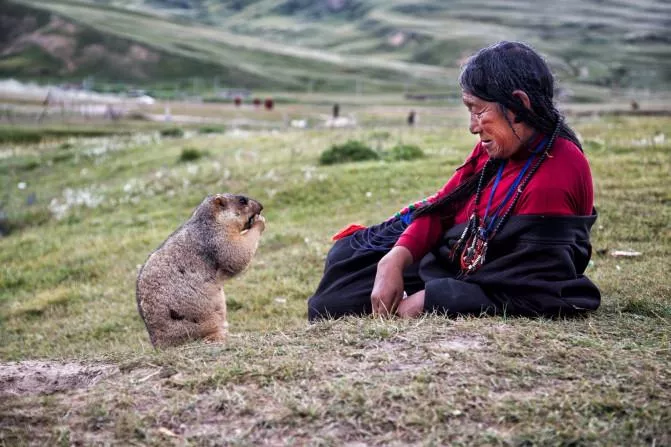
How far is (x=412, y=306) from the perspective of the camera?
20.4 feet

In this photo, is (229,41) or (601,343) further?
(229,41)

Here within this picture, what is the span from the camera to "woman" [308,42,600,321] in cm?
575

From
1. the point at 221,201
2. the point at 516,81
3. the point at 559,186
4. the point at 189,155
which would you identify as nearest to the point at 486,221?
the point at 559,186

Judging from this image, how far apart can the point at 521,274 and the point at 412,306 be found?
937 mm

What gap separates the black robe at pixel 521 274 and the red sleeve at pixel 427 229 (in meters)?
0.10

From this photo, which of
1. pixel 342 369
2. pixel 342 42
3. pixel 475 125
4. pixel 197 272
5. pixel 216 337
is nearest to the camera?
pixel 342 369

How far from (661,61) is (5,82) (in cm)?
9153

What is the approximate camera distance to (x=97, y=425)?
4.55 meters

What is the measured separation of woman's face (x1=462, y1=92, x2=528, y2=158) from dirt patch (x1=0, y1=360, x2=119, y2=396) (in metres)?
3.27

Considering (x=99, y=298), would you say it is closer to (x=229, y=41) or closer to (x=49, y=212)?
(x=49, y=212)

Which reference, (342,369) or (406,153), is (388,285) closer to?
(342,369)

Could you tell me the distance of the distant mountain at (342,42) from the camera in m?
98.5

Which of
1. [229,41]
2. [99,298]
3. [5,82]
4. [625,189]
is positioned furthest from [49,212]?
[229,41]

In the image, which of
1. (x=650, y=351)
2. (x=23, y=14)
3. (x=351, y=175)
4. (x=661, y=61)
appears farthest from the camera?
(x=661, y=61)
